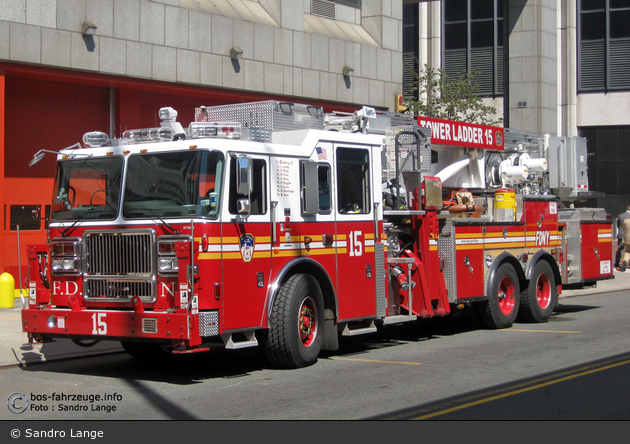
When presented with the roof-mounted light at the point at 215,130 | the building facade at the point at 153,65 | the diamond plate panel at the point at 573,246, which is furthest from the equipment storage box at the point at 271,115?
the diamond plate panel at the point at 573,246

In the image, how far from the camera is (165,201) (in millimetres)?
8766

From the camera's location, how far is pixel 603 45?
35094 mm

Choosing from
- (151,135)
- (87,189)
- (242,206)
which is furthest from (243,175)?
(87,189)

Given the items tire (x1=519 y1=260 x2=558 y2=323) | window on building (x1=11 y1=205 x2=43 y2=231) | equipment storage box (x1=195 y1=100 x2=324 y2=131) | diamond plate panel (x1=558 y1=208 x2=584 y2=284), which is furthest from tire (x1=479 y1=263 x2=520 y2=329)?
window on building (x1=11 y1=205 x2=43 y2=231)

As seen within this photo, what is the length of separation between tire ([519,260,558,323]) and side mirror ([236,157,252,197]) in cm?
684

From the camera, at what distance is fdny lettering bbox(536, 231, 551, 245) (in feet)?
45.8

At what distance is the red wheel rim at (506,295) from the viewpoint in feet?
43.8

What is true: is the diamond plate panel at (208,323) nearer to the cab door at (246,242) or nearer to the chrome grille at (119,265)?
the cab door at (246,242)

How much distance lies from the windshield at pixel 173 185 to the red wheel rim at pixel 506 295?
21.3 ft

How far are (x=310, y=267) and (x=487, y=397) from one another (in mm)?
2885

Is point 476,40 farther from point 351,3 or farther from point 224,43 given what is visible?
point 224,43

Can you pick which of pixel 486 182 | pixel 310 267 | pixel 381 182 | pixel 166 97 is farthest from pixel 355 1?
pixel 310 267

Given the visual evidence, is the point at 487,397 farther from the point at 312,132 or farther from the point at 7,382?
the point at 7,382

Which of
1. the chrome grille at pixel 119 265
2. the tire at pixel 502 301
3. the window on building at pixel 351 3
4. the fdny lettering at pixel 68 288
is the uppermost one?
the window on building at pixel 351 3
